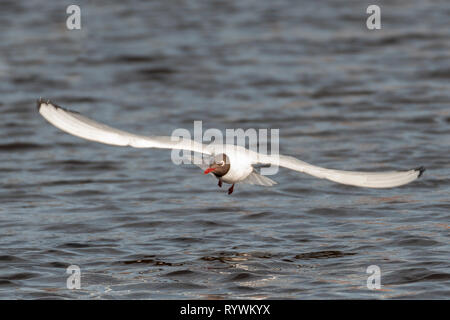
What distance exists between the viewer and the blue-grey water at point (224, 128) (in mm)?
9805

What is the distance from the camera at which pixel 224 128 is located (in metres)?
17.2

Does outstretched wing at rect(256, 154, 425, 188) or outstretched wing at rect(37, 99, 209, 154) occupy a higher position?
outstretched wing at rect(37, 99, 209, 154)

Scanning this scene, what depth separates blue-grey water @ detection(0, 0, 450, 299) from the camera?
980 centimetres

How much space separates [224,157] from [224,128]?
7488mm

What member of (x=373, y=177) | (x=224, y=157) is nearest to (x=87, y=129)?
(x=224, y=157)

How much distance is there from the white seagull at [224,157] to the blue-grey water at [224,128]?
1.04m

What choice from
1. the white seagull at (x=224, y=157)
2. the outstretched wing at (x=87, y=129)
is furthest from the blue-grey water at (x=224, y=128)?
the outstretched wing at (x=87, y=129)

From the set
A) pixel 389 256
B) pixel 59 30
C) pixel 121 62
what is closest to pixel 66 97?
pixel 121 62

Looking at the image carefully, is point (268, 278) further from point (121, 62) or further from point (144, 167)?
point (121, 62)

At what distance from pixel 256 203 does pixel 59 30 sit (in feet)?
51.8

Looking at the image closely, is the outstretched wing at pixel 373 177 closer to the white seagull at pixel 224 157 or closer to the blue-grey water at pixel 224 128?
the white seagull at pixel 224 157

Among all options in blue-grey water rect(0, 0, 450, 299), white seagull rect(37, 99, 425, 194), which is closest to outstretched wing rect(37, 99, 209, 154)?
white seagull rect(37, 99, 425, 194)

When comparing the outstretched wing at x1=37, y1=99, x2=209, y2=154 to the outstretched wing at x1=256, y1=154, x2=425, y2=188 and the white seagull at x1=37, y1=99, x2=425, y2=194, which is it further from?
the outstretched wing at x1=256, y1=154, x2=425, y2=188

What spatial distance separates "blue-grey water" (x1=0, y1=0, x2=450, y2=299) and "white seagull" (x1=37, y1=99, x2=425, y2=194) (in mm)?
1040
